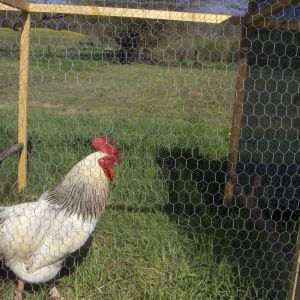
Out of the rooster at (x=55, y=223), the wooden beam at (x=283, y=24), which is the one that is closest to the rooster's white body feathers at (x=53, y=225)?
the rooster at (x=55, y=223)

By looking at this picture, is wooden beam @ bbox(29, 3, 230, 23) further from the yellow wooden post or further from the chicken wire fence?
the yellow wooden post

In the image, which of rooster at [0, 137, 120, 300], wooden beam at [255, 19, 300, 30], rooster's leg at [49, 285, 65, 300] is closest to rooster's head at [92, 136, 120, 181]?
rooster at [0, 137, 120, 300]

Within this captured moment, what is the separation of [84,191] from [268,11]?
1.36m

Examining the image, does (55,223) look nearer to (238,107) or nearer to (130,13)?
(130,13)

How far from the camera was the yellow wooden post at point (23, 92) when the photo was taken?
2.68m

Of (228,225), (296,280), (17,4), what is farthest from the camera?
(228,225)

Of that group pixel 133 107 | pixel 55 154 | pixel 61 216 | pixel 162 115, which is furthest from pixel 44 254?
pixel 133 107

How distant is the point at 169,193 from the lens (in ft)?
9.86

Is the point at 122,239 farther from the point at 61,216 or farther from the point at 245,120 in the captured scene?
the point at 245,120

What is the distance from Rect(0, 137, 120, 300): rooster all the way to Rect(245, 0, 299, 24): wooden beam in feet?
3.47

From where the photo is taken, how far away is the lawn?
2.10 metres

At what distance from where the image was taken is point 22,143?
2.84 metres

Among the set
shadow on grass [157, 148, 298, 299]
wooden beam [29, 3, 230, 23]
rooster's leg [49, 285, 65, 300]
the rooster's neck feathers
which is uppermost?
A: wooden beam [29, 3, 230, 23]

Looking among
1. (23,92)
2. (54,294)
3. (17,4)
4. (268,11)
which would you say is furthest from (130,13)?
(54,294)
